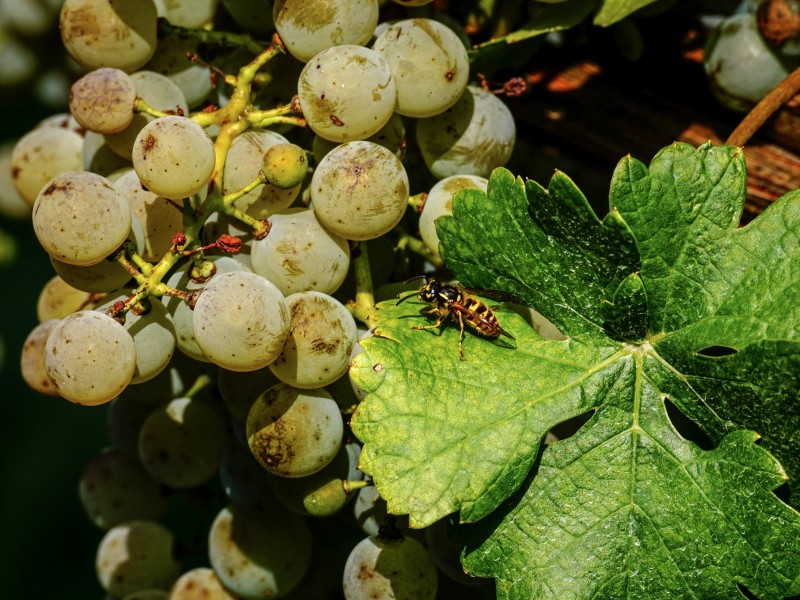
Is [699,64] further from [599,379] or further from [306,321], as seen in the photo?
[306,321]

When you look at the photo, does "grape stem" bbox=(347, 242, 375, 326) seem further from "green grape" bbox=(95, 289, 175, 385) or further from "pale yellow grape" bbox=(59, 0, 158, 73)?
"pale yellow grape" bbox=(59, 0, 158, 73)

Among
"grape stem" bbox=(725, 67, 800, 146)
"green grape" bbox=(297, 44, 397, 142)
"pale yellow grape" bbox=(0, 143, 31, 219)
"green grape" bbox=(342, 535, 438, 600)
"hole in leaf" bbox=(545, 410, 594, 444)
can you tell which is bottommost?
"pale yellow grape" bbox=(0, 143, 31, 219)

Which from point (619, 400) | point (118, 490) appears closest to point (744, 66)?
point (619, 400)

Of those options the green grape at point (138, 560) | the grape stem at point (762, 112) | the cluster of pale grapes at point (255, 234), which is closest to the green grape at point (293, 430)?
the cluster of pale grapes at point (255, 234)

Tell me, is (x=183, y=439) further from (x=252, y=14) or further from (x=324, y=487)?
(x=252, y=14)

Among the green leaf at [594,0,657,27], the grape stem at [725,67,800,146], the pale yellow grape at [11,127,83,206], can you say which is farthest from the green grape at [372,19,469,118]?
the pale yellow grape at [11,127,83,206]

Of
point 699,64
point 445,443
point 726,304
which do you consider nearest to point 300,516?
point 445,443
